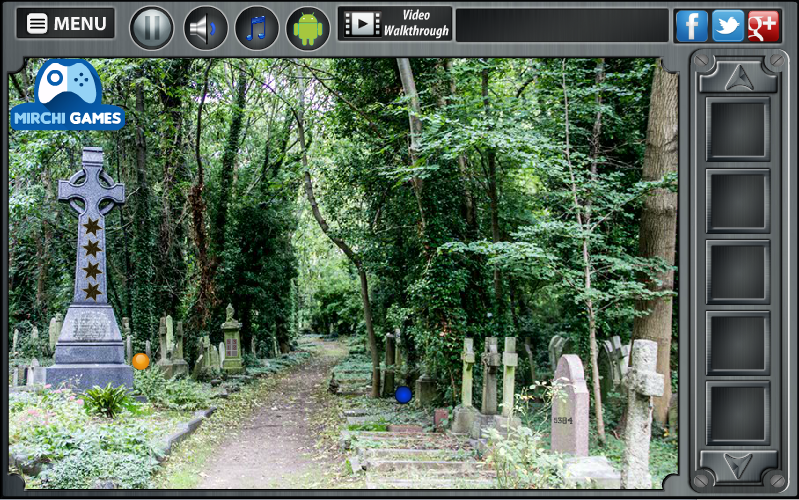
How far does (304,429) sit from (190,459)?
3.22m

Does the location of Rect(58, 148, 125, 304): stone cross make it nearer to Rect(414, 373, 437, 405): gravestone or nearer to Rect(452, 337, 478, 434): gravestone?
Rect(414, 373, 437, 405): gravestone

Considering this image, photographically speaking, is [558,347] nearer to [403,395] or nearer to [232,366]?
[403,395]

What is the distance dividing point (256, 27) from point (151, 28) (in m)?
0.51

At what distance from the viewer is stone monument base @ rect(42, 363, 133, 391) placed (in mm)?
7988

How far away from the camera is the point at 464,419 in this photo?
783 cm

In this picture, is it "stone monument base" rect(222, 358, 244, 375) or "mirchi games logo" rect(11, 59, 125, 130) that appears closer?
"mirchi games logo" rect(11, 59, 125, 130)

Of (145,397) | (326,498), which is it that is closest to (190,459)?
(145,397)

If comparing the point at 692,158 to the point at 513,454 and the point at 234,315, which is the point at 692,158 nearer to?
the point at 513,454

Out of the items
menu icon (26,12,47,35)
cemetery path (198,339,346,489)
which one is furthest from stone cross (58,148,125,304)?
menu icon (26,12,47,35)

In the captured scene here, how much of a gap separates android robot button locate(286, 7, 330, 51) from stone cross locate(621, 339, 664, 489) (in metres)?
2.73

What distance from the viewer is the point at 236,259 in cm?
1661

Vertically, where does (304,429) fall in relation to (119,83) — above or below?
below

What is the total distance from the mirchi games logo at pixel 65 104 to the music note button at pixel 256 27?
1317mm

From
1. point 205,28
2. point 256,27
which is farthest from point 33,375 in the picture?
point 256,27
